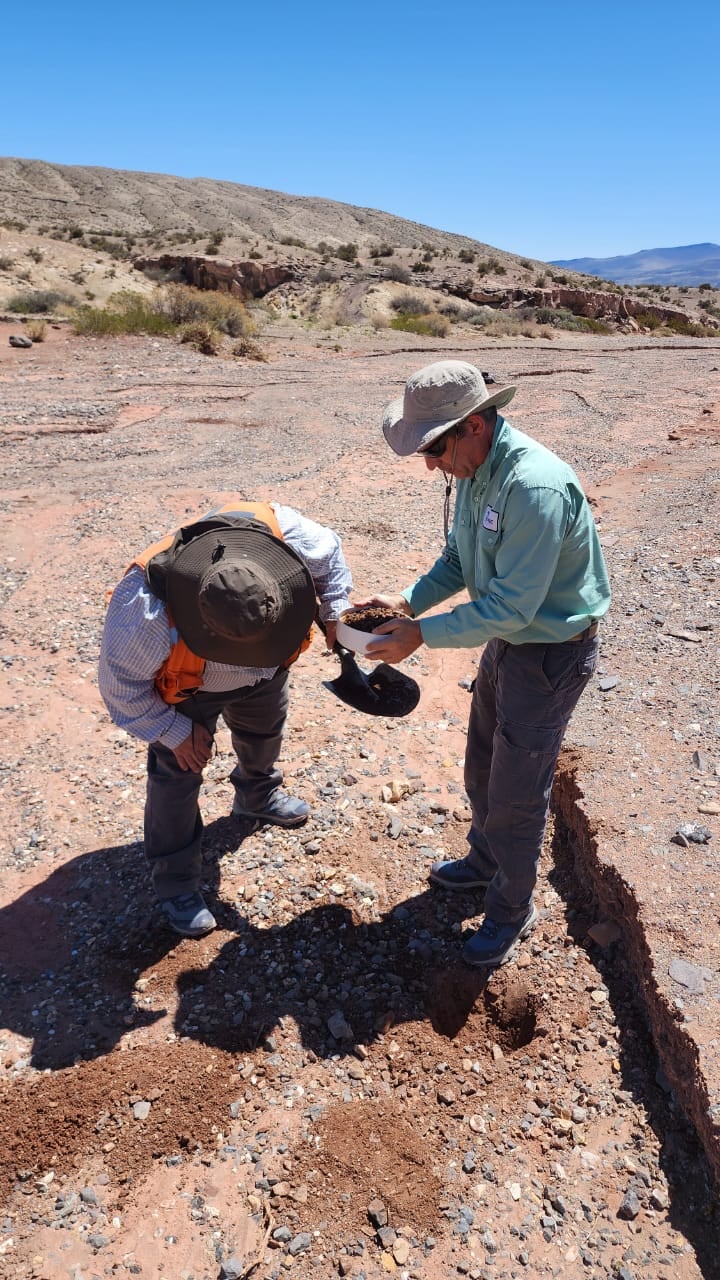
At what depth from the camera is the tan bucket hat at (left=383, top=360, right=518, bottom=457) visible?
2.03 m

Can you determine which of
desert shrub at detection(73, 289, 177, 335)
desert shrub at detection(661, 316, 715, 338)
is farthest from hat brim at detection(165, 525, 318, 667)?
desert shrub at detection(661, 316, 715, 338)

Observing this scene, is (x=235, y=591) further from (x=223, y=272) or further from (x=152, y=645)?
(x=223, y=272)

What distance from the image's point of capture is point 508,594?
6.84 feet

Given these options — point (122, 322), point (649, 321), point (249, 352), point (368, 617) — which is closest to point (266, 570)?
point (368, 617)

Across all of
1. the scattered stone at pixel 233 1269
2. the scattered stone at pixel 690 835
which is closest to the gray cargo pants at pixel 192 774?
the scattered stone at pixel 233 1269

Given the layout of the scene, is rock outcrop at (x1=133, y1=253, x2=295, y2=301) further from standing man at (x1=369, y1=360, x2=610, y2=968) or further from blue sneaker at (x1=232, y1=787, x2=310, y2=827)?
standing man at (x1=369, y1=360, x2=610, y2=968)

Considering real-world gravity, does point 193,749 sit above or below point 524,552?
below

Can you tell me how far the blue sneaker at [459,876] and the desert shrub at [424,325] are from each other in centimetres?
1965

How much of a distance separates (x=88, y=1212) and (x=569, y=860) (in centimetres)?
203

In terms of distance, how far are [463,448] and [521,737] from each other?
0.85 metres

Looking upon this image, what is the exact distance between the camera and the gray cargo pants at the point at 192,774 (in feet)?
8.77

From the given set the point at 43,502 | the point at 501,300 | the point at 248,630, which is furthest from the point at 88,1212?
the point at 501,300

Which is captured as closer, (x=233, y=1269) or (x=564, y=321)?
(x=233, y=1269)

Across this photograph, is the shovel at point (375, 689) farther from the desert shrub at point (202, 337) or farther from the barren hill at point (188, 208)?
the barren hill at point (188, 208)
